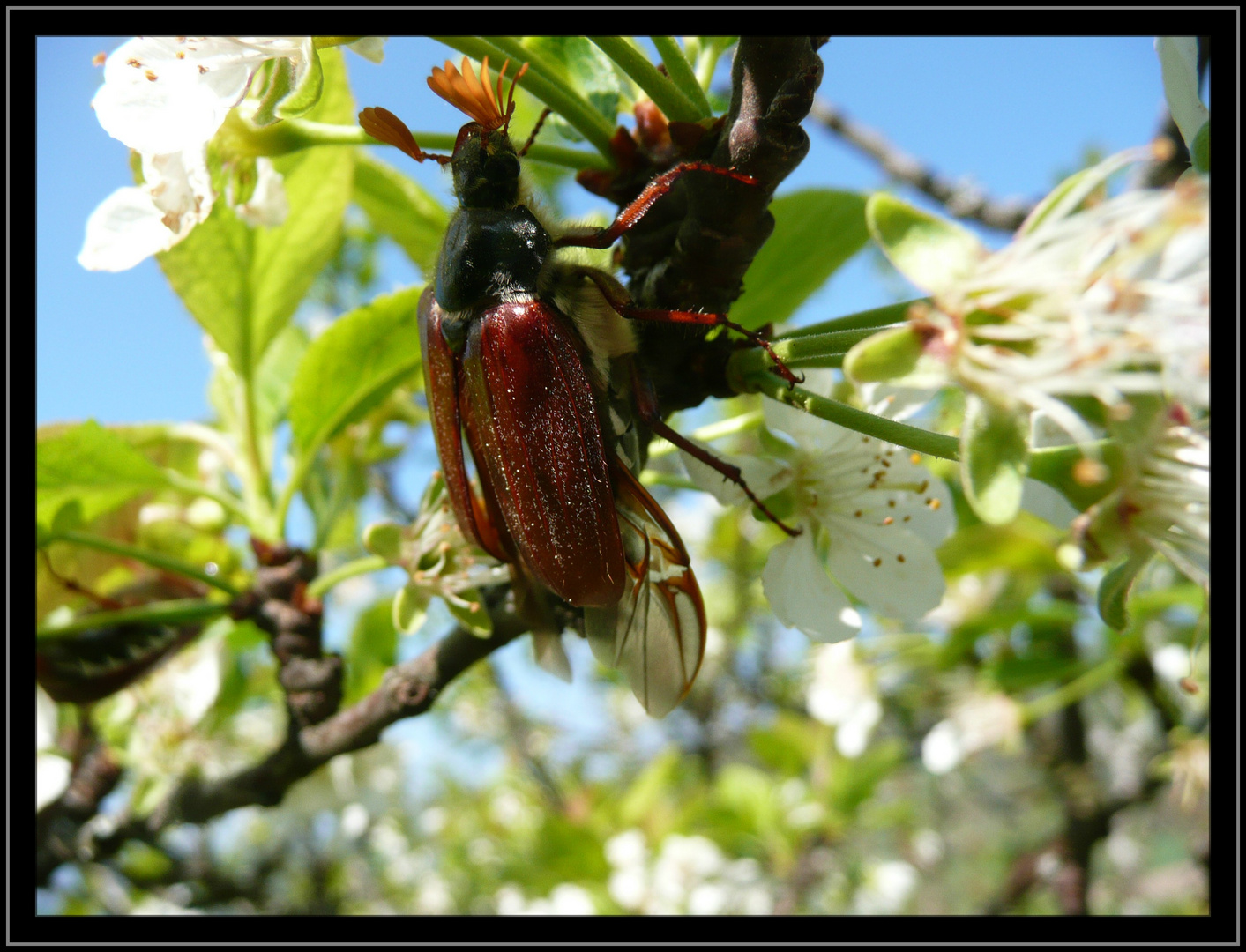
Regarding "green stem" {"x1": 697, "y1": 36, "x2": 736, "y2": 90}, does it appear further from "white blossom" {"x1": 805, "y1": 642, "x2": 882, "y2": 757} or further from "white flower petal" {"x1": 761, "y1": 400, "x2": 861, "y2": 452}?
"white blossom" {"x1": 805, "y1": 642, "x2": 882, "y2": 757}

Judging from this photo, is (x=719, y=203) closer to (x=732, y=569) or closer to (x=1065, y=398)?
(x=1065, y=398)

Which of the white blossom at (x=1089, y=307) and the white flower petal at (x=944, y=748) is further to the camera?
the white flower petal at (x=944, y=748)

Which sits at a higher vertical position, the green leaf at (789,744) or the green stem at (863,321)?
the green stem at (863,321)

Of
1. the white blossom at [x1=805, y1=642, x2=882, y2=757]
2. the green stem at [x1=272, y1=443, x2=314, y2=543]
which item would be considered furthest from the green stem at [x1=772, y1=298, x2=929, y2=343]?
the white blossom at [x1=805, y1=642, x2=882, y2=757]

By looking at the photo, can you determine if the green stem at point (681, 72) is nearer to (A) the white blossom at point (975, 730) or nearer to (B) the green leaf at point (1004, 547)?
(B) the green leaf at point (1004, 547)

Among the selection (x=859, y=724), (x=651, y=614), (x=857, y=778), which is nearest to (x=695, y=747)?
(x=857, y=778)

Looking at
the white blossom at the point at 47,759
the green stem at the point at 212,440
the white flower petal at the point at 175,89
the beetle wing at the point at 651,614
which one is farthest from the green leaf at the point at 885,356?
the white blossom at the point at 47,759
